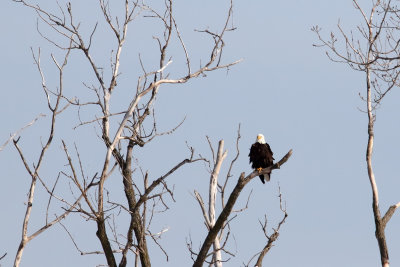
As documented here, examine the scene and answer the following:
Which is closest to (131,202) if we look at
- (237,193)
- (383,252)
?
(237,193)

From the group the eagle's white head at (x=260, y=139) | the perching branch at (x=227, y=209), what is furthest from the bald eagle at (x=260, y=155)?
the perching branch at (x=227, y=209)

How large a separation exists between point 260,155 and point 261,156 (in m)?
0.02

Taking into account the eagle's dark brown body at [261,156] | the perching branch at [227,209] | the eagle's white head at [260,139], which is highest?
the eagle's white head at [260,139]

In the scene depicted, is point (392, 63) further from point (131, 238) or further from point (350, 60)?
point (131, 238)

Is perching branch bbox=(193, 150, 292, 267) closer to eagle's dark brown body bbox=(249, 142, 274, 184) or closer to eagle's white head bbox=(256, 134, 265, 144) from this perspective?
eagle's dark brown body bbox=(249, 142, 274, 184)

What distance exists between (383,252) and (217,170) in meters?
3.60

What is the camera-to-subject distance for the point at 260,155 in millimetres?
11039

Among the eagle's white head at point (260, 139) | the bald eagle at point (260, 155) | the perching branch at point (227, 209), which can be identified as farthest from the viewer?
the eagle's white head at point (260, 139)

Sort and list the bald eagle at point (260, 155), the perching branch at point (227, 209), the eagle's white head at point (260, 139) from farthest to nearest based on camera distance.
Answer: the eagle's white head at point (260, 139) < the bald eagle at point (260, 155) < the perching branch at point (227, 209)

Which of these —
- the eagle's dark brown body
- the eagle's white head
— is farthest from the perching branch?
the eagle's white head

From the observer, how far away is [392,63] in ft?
38.7

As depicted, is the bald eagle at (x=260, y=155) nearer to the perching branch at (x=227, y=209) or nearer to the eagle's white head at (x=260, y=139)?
the eagle's white head at (x=260, y=139)

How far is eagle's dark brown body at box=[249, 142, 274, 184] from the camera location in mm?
11016

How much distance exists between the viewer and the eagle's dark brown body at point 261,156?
434 inches
